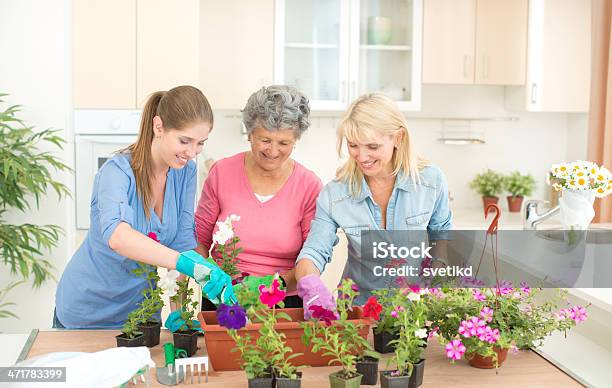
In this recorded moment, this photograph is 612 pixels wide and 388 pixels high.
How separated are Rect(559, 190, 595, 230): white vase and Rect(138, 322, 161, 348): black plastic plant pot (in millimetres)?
1813

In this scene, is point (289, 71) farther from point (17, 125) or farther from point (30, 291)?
point (30, 291)

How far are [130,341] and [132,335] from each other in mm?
30

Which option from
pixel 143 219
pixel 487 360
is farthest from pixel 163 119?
pixel 487 360

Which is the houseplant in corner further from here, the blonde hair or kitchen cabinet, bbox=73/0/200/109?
the blonde hair

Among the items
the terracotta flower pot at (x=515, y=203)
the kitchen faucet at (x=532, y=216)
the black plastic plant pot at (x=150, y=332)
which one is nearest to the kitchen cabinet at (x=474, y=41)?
the terracotta flower pot at (x=515, y=203)

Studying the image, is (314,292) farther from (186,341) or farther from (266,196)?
(266,196)

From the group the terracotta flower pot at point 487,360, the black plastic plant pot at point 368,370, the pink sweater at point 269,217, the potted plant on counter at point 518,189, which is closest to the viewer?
the black plastic plant pot at point 368,370

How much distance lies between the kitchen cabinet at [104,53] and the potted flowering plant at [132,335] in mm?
2059

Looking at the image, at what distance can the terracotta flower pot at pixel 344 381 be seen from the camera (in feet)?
5.26

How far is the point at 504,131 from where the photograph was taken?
484cm

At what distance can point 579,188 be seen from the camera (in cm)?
304

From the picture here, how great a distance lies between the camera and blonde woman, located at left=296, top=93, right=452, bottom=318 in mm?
2227

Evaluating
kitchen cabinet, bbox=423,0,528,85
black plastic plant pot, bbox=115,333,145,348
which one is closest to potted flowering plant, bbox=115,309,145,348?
black plastic plant pot, bbox=115,333,145,348

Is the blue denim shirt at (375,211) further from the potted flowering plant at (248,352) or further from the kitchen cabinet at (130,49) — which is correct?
the kitchen cabinet at (130,49)
